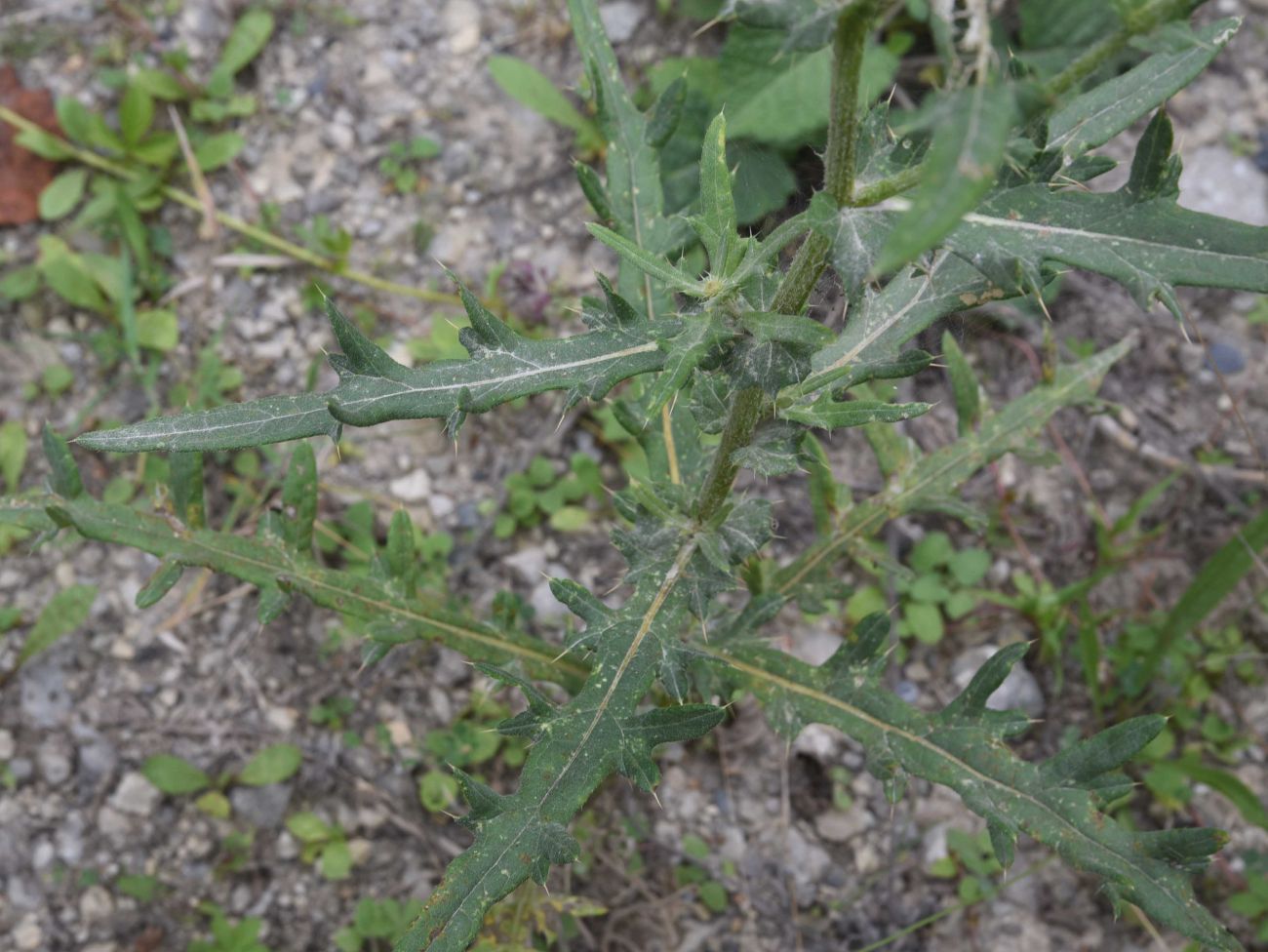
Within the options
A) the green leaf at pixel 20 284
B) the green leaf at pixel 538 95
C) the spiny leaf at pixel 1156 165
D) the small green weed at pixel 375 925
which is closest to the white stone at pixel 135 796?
the small green weed at pixel 375 925

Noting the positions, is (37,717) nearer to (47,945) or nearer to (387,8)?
(47,945)

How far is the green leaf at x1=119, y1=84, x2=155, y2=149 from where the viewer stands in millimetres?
3646

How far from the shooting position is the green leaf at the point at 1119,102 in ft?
5.49

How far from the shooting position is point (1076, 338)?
344cm

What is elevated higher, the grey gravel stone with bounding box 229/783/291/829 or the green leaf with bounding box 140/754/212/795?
the green leaf with bounding box 140/754/212/795

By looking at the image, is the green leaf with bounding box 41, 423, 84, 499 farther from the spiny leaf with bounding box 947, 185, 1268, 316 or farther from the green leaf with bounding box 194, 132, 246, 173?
the spiny leaf with bounding box 947, 185, 1268, 316

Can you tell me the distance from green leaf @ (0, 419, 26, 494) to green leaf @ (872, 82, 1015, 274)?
3.22 meters

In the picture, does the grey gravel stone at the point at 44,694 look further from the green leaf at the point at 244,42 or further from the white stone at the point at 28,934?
the green leaf at the point at 244,42

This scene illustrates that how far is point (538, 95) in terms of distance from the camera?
3.69m

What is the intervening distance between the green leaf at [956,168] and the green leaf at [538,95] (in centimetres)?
293

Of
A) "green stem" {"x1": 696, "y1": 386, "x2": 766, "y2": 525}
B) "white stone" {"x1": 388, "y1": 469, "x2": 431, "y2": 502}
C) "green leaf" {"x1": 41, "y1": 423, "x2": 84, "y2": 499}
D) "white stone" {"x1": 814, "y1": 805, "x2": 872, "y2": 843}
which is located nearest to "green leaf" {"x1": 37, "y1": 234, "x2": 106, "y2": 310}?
"white stone" {"x1": 388, "y1": 469, "x2": 431, "y2": 502}

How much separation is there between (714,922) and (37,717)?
2037 mm

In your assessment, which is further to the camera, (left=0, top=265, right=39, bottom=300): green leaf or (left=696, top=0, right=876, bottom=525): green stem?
(left=0, top=265, right=39, bottom=300): green leaf

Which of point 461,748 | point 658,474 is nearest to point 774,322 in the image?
point 658,474
